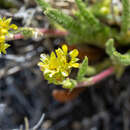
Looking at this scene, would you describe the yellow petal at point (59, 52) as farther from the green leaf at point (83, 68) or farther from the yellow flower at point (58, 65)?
the green leaf at point (83, 68)

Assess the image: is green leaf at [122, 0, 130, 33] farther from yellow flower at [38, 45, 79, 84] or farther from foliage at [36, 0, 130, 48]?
yellow flower at [38, 45, 79, 84]

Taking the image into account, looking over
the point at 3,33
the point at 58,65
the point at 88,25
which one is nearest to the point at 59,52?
the point at 58,65

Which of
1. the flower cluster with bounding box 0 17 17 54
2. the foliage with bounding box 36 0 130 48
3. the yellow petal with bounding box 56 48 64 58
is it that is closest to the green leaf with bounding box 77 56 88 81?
the yellow petal with bounding box 56 48 64 58

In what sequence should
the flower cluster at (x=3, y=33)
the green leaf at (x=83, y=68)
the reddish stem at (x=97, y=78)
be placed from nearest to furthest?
the green leaf at (x=83, y=68) → the flower cluster at (x=3, y=33) → the reddish stem at (x=97, y=78)

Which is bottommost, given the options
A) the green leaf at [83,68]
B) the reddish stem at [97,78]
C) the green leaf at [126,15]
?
the reddish stem at [97,78]

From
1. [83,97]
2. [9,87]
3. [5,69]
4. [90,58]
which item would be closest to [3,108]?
[9,87]

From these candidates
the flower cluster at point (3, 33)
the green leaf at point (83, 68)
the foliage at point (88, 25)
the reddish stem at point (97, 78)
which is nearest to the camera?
the green leaf at point (83, 68)

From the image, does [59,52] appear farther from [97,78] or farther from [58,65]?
[97,78]

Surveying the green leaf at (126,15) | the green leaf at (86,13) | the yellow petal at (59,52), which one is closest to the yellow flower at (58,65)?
the yellow petal at (59,52)
